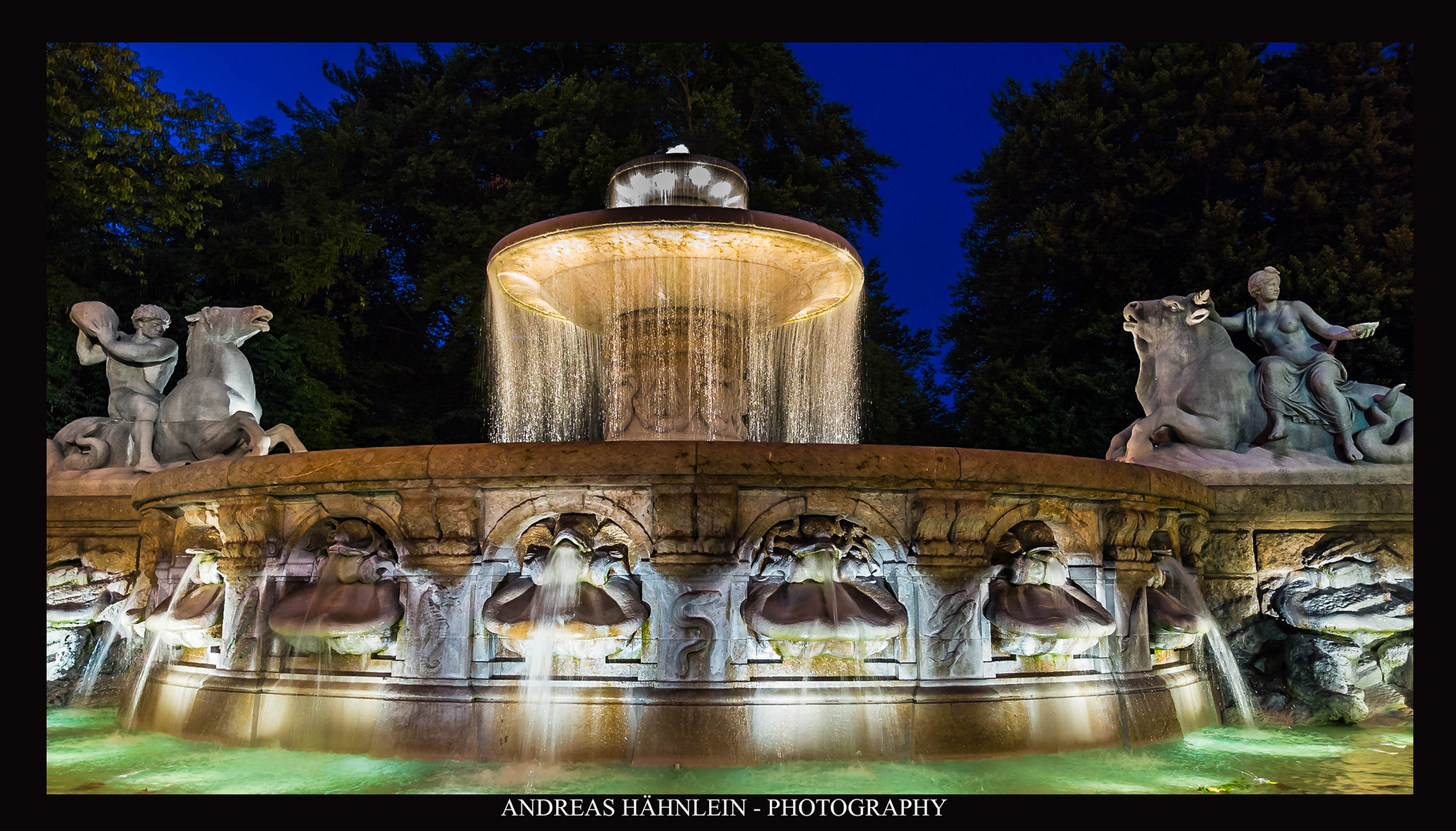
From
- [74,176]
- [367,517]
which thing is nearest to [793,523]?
[367,517]

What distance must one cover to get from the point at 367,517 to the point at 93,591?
3.07 metres

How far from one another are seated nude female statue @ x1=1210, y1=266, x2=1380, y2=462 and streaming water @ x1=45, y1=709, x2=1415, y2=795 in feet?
10.1

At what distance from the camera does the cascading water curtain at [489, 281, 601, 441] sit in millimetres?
10594

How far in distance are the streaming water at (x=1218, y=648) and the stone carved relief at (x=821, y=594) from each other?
2.32 meters

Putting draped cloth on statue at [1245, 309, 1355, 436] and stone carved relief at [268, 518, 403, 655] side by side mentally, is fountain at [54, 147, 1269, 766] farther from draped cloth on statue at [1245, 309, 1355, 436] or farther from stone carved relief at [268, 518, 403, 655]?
draped cloth on statue at [1245, 309, 1355, 436]

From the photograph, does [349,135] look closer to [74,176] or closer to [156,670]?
[74,176]

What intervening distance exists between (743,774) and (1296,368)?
19.4 feet

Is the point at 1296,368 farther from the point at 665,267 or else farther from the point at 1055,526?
the point at 665,267

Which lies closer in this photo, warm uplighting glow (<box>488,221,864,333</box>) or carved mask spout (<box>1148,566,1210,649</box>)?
Result: carved mask spout (<box>1148,566,1210,649</box>)

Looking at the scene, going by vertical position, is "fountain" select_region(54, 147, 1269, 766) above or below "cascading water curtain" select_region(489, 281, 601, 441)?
below

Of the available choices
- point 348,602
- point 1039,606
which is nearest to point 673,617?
point 348,602

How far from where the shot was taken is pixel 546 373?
13.9 metres

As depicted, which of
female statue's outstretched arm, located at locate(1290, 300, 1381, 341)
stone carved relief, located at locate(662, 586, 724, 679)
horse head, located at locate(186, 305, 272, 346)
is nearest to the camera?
stone carved relief, located at locate(662, 586, 724, 679)

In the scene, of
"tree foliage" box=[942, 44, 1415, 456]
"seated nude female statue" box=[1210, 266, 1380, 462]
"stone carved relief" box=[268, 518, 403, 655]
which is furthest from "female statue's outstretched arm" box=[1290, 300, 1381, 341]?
"tree foliage" box=[942, 44, 1415, 456]
